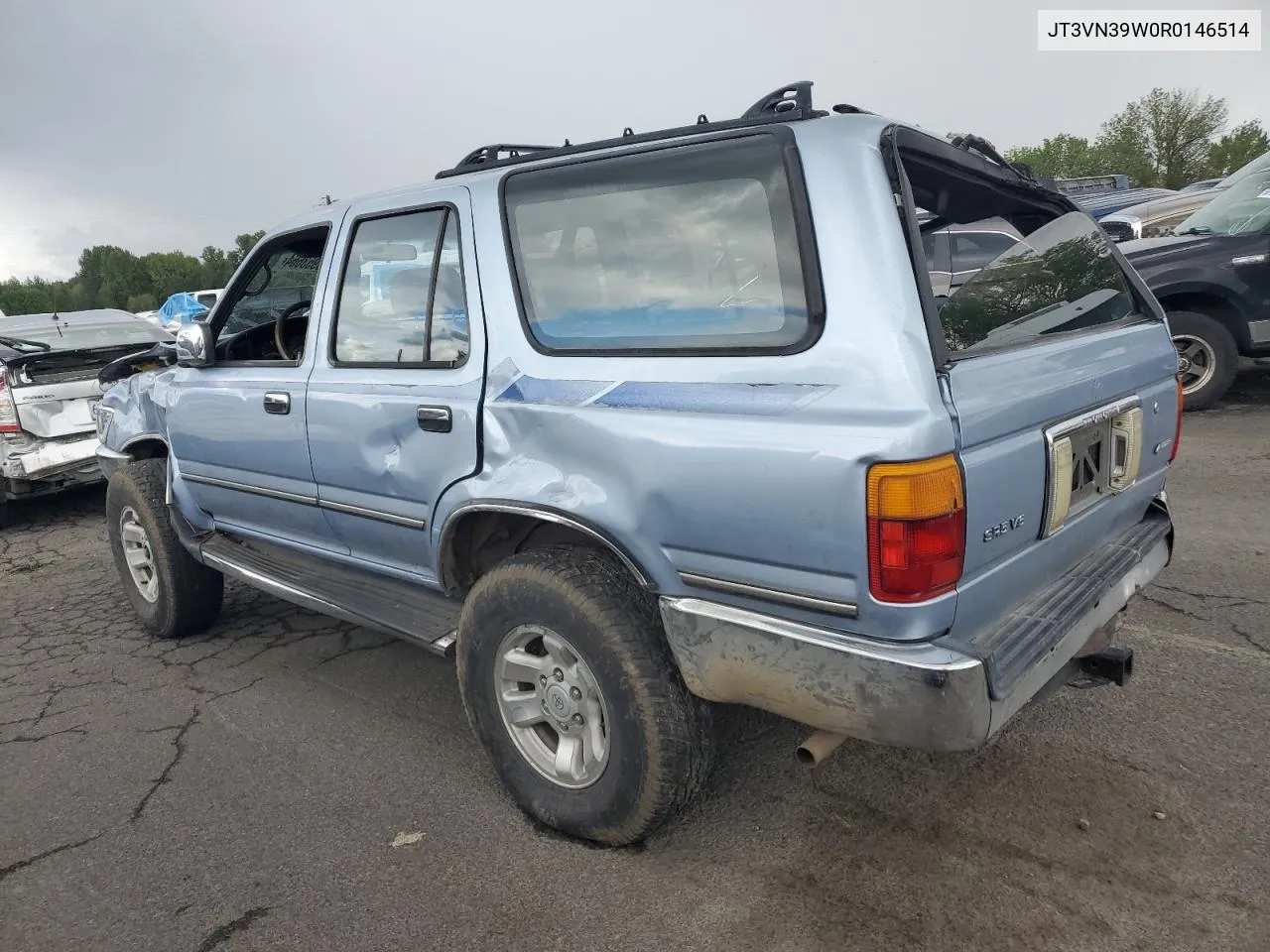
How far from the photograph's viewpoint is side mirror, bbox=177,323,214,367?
383cm

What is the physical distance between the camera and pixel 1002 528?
7.10 ft

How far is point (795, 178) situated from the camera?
2.18m

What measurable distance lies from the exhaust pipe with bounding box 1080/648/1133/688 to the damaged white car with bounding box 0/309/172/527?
21.4 ft

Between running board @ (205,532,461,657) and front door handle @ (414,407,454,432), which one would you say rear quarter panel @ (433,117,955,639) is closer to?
front door handle @ (414,407,454,432)

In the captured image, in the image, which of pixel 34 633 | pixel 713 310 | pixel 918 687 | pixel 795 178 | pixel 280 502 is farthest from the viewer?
pixel 34 633

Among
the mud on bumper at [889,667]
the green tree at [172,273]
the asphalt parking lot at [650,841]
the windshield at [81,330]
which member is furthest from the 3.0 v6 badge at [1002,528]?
the green tree at [172,273]

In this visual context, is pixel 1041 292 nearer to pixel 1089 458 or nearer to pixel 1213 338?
pixel 1089 458

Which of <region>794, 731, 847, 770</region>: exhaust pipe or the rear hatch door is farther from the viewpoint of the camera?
<region>794, 731, 847, 770</region>: exhaust pipe

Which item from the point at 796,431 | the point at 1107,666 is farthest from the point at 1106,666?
the point at 796,431

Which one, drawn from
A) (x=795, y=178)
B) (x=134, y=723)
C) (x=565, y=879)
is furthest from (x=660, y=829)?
(x=134, y=723)

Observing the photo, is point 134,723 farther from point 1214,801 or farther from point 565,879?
point 1214,801

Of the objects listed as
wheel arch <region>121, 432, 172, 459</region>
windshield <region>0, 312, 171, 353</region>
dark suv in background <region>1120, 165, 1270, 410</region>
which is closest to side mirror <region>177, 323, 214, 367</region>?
wheel arch <region>121, 432, 172, 459</region>

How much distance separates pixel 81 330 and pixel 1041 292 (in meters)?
7.83

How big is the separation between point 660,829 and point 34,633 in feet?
13.0
